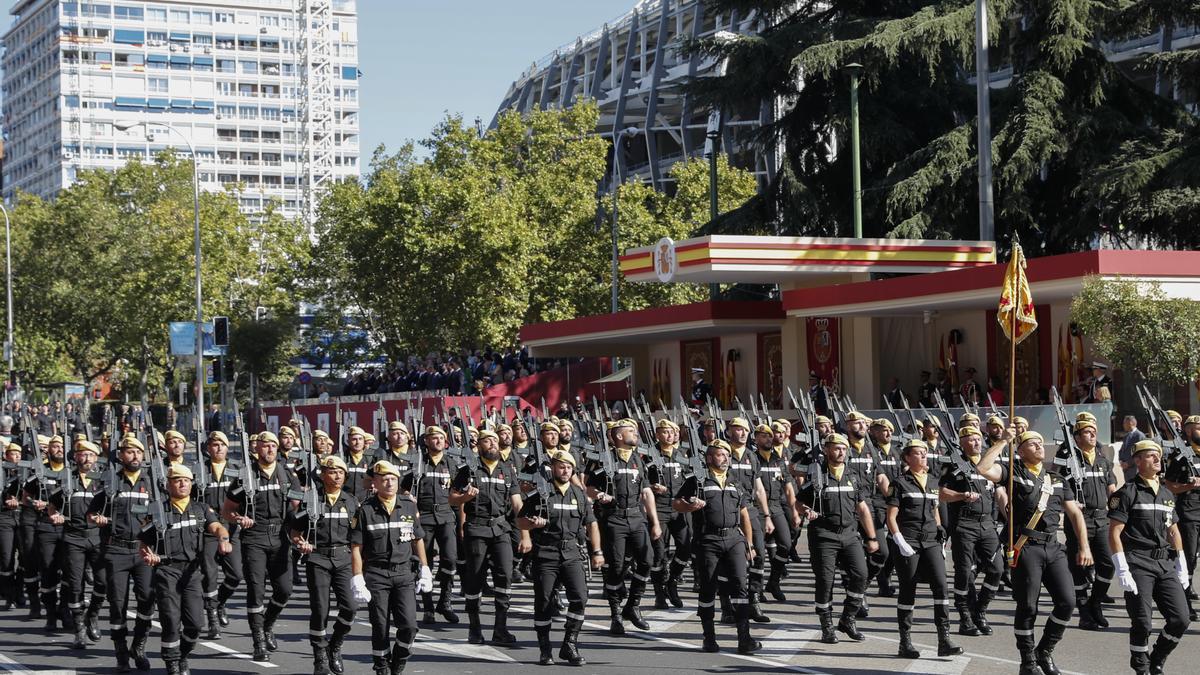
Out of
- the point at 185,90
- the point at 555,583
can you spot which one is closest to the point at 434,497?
the point at 555,583

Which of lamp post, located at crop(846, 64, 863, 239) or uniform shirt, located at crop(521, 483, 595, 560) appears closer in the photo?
uniform shirt, located at crop(521, 483, 595, 560)

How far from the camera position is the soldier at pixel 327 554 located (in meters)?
12.8

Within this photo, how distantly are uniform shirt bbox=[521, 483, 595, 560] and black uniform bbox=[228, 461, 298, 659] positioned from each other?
209 centimetres

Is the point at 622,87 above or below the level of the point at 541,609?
above

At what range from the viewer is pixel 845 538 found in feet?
46.1

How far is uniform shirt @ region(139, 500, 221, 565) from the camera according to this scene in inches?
525

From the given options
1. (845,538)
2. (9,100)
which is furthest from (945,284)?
(9,100)

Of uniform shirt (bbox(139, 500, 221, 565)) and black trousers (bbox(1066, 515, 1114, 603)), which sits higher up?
uniform shirt (bbox(139, 500, 221, 565))

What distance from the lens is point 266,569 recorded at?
47.5ft

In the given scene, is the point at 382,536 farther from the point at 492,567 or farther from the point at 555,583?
the point at 492,567

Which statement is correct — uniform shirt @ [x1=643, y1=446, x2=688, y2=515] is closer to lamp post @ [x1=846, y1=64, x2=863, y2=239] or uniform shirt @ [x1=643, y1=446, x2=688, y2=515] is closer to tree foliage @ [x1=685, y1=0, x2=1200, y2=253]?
lamp post @ [x1=846, y1=64, x2=863, y2=239]

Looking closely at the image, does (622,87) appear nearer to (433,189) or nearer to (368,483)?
(433,189)

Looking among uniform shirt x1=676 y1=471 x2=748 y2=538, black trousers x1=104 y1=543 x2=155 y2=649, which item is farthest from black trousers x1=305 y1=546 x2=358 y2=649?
uniform shirt x1=676 y1=471 x2=748 y2=538

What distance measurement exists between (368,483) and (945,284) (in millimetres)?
14751
